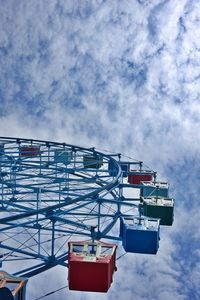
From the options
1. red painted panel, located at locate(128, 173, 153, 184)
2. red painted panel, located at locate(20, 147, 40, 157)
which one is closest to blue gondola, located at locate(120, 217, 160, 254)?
red painted panel, located at locate(128, 173, 153, 184)

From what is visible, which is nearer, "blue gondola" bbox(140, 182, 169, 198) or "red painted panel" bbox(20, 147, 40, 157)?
"blue gondola" bbox(140, 182, 169, 198)

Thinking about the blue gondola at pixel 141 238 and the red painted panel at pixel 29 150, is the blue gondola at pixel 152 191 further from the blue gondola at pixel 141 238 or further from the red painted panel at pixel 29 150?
the red painted panel at pixel 29 150

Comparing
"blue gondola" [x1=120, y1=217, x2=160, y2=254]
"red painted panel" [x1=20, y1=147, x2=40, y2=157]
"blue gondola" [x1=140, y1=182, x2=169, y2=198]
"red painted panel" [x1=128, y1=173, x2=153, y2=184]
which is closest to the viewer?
"blue gondola" [x1=120, y1=217, x2=160, y2=254]

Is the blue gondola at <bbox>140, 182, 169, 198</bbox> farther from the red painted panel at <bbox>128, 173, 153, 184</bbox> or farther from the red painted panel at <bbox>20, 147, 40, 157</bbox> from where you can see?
the red painted panel at <bbox>20, 147, 40, 157</bbox>

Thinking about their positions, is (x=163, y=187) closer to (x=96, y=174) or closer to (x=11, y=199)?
(x=96, y=174)

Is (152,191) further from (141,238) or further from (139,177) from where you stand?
(141,238)

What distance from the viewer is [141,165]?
135ft

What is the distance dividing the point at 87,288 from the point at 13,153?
78.1 ft

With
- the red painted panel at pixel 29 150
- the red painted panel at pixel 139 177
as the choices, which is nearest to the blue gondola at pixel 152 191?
the red painted panel at pixel 139 177

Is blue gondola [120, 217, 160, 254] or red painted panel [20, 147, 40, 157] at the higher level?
red painted panel [20, 147, 40, 157]

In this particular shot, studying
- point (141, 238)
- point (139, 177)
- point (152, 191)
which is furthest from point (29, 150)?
point (141, 238)

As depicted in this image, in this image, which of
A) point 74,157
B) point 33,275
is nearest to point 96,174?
point 74,157

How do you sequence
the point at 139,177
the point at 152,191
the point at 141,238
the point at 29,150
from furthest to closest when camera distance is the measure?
the point at 29,150, the point at 139,177, the point at 152,191, the point at 141,238

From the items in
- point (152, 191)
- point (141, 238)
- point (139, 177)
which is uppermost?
point (139, 177)
